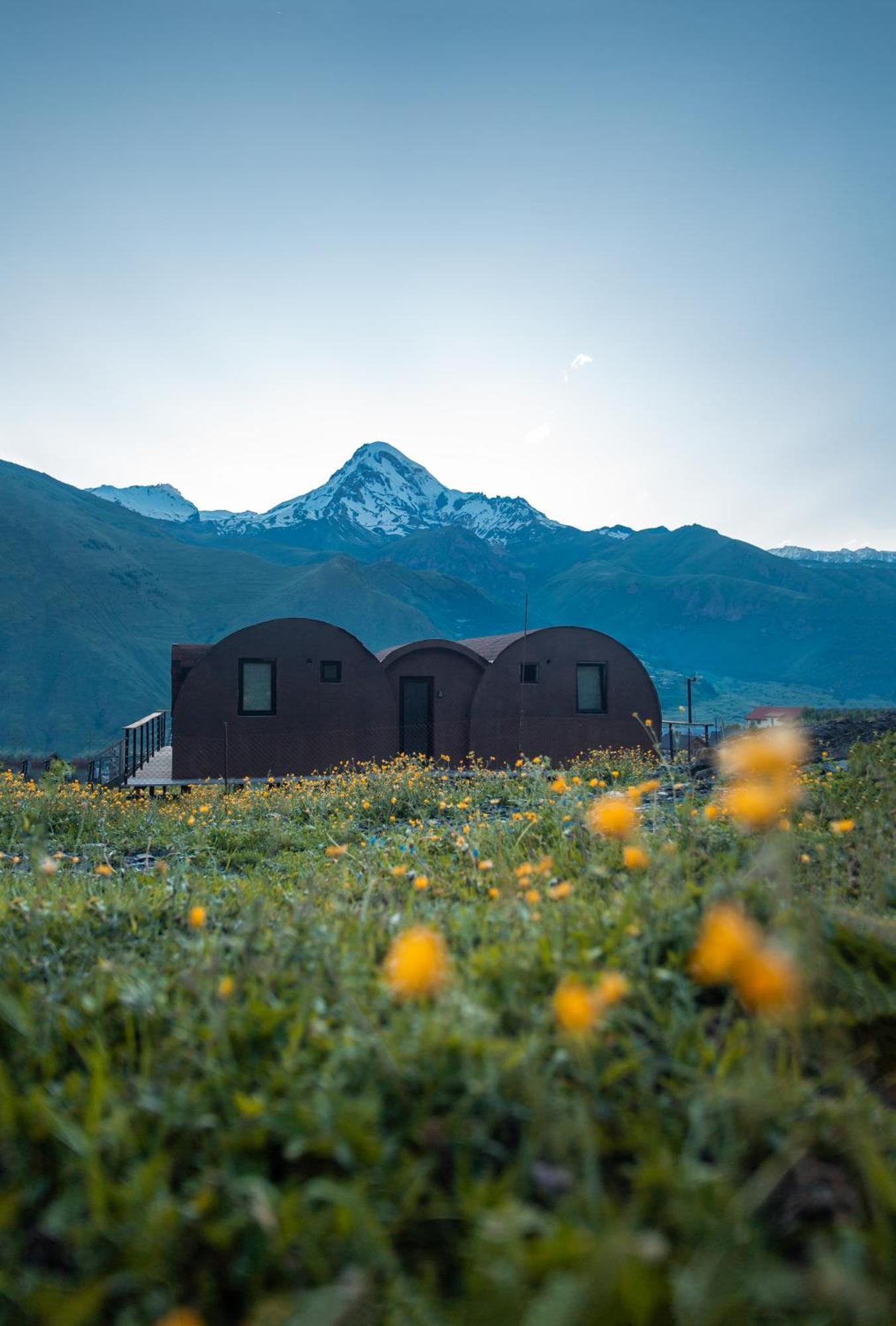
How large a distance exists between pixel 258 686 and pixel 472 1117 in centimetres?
1695

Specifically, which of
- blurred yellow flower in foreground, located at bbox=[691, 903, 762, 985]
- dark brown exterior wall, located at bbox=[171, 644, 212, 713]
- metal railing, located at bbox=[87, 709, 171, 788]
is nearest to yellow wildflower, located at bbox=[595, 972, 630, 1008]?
blurred yellow flower in foreground, located at bbox=[691, 903, 762, 985]

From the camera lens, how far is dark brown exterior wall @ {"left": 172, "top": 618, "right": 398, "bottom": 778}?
1691 centimetres

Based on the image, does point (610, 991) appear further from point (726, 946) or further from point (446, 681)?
point (446, 681)

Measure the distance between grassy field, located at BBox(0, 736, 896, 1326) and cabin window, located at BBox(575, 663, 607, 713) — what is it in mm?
17719

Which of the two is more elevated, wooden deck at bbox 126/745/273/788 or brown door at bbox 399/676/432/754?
brown door at bbox 399/676/432/754

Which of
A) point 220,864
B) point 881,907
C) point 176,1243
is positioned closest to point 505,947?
point 176,1243

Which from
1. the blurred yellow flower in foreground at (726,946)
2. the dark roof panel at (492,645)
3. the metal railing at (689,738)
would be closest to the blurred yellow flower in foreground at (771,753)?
the blurred yellow flower in foreground at (726,946)

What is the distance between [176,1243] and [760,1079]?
3.91ft

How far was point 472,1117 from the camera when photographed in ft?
5.19

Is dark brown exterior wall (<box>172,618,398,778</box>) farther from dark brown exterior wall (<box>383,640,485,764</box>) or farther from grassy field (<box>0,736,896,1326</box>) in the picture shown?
grassy field (<box>0,736,896,1326</box>)

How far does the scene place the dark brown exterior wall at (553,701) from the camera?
770 inches

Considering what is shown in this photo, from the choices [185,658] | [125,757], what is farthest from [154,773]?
[185,658]

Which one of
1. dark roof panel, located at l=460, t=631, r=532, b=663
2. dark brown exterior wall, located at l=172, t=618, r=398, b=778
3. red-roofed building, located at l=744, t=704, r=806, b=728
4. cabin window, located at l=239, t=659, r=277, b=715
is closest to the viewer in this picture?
dark brown exterior wall, located at l=172, t=618, r=398, b=778

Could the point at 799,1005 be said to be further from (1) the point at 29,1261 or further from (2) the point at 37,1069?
(2) the point at 37,1069
